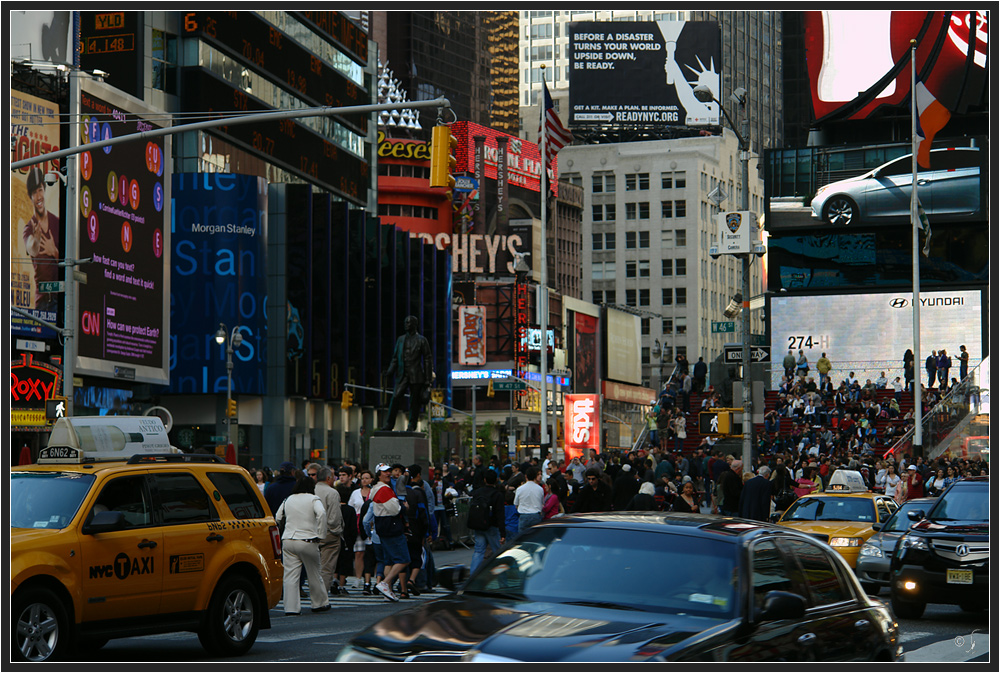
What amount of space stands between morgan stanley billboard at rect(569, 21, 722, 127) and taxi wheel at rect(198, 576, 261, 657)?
117 meters

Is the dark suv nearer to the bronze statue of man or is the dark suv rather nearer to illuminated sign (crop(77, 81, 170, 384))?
the bronze statue of man

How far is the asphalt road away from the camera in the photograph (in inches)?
468

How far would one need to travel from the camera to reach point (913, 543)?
602 inches

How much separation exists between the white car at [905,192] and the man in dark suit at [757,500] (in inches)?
2151

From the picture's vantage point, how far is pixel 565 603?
7.43 metres

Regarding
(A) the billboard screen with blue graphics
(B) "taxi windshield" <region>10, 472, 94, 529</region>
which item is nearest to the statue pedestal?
(B) "taxi windshield" <region>10, 472, 94, 529</region>

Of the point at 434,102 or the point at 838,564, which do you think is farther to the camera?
the point at 434,102

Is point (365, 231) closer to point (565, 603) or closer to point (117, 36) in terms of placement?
point (117, 36)

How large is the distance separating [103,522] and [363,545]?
9.13 metres

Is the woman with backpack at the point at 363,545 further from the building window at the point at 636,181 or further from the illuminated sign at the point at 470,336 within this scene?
the building window at the point at 636,181

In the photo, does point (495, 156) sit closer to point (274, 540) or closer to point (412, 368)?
point (412, 368)

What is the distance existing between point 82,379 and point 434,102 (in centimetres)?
3711

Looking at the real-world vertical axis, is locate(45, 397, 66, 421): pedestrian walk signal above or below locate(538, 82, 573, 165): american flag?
below

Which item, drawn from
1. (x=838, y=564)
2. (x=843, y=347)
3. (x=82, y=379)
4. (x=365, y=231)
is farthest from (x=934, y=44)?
(x=838, y=564)
